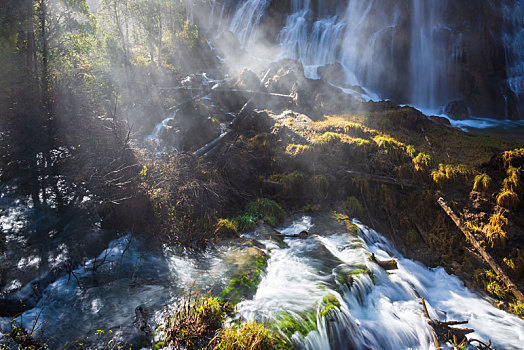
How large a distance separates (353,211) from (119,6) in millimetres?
22347

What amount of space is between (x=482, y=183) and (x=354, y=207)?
3.27 meters

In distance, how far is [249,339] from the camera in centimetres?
360

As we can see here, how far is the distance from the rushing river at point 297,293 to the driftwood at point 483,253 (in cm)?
56

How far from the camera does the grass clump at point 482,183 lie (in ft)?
21.7

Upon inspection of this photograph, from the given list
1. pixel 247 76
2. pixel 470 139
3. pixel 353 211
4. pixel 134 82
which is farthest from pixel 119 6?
pixel 470 139

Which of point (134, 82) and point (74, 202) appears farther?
point (134, 82)

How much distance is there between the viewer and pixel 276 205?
27.0 ft

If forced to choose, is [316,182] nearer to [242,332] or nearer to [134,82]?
[242,332]

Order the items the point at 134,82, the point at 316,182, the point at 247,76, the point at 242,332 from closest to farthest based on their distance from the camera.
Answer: the point at 242,332
the point at 316,182
the point at 247,76
the point at 134,82

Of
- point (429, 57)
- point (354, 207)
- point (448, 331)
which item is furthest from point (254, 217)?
point (429, 57)

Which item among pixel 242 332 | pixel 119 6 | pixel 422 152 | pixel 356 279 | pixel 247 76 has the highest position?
pixel 119 6

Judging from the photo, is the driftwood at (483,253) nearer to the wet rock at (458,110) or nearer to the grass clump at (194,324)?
the grass clump at (194,324)

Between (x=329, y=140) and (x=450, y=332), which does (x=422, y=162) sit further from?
(x=450, y=332)

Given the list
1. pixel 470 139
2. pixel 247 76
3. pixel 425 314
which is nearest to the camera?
pixel 425 314
